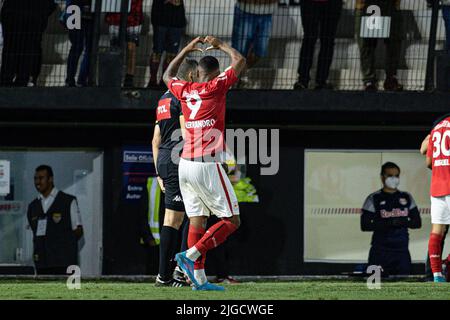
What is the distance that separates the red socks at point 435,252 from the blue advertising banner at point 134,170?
6.55 meters

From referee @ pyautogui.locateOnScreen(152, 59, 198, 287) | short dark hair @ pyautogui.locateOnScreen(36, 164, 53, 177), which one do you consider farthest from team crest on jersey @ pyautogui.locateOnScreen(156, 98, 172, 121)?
short dark hair @ pyautogui.locateOnScreen(36, 164, 53, 177)

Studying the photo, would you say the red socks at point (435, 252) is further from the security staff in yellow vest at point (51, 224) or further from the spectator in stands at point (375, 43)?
the security staff in yellow vest at point (51, 224)

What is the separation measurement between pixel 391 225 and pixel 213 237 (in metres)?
6.66

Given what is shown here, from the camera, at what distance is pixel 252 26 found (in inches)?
687

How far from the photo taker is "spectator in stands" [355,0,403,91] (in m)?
17.4

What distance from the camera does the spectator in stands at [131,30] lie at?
17.4m

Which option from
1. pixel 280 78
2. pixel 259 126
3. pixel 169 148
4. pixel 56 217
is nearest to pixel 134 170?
pixel 56 217

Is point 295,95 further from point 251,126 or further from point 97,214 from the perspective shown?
point 97,214

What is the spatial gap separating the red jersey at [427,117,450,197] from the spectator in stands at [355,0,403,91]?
4372 millimetres

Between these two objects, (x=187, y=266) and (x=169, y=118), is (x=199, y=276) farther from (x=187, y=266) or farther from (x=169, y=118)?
(x=169, y=118)

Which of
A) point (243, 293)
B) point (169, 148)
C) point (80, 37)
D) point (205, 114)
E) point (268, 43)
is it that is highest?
point (268, 43)

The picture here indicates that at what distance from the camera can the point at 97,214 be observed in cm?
1895

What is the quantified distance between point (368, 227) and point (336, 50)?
252 centimetres

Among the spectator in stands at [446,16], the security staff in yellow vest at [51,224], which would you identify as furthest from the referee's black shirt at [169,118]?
the spectator in stands at [446,16]
